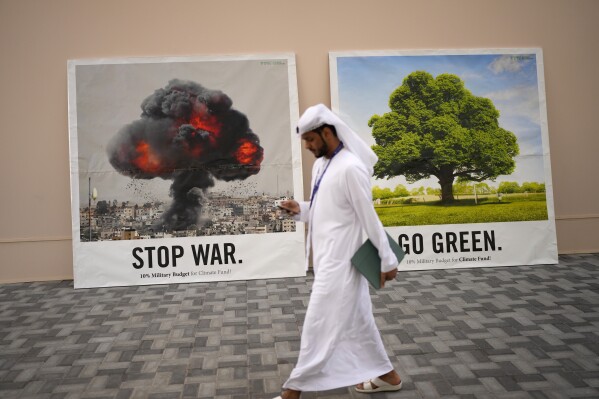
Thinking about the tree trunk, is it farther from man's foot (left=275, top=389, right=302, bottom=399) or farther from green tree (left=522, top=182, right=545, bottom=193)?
man's foot (left=275, top=389, right=302, bottom=399)

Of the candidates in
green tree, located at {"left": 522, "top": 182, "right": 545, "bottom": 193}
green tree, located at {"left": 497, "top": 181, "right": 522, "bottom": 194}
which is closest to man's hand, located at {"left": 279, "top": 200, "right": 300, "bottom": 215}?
green tree, located at {"left": 497, "top": 181, "right": 522, "bottom": 194}

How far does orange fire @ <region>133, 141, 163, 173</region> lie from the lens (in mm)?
6363

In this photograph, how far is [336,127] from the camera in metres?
2.96

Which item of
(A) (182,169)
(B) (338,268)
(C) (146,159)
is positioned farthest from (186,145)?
(B) (338,268)

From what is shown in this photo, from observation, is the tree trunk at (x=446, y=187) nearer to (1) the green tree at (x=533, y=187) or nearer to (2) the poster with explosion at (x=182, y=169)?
(1) the green tree at (x=533, y=187)

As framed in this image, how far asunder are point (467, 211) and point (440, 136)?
100 centimetres

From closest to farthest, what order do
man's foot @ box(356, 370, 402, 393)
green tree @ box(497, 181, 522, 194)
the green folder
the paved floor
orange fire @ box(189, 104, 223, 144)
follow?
the green folder < man's foot @ box(356, 370, 402, 393) < the paved floor < orange fire @ box(189, 104, 223, 144) < green tree @ box(497, 181, 522, 194)

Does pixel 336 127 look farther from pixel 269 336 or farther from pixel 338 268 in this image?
pixel 269 336

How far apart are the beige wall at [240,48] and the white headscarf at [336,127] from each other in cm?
371

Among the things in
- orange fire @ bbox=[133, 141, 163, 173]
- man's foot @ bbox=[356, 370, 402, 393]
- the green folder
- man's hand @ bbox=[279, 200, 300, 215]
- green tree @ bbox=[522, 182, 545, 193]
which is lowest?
man's foot @ bbox=[356, 370, 402, 393]

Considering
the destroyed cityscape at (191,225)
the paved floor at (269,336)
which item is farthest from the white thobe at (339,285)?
the destroyed cityscape at (191,225)

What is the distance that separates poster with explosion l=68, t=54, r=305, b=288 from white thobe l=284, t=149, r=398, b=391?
135 inches

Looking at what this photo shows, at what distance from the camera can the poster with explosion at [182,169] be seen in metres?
6.30

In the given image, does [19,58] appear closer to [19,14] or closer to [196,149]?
[19,14]
